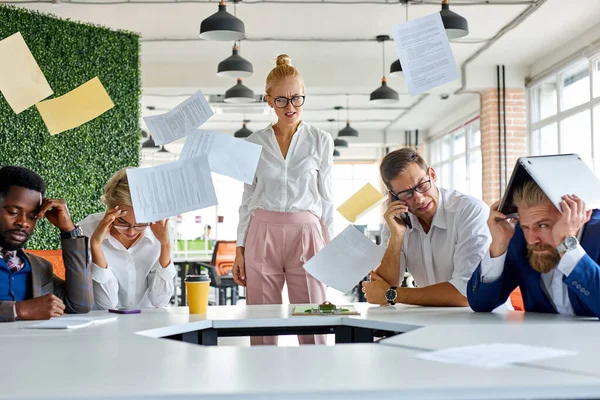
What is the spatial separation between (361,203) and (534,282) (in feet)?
2.43

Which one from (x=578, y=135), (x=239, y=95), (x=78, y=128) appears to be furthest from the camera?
(x=578, y=135)

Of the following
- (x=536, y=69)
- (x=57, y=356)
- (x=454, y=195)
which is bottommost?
(x=57, y=356)

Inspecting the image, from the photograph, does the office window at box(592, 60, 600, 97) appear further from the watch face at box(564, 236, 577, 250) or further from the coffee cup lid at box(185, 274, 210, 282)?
the coffee cup lid at box(185, 274, 210, 282)

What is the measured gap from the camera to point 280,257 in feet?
8.77

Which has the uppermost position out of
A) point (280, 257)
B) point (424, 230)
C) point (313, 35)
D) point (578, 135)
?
point (313, 35)

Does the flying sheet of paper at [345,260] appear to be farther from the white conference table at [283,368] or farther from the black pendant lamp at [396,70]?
the black pendant lamp at [396,70]

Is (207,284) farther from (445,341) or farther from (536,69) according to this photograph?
(536,69)

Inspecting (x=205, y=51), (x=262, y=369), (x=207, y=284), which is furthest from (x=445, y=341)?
(x=205, y=51)

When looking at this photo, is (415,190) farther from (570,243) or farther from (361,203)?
(570,243)

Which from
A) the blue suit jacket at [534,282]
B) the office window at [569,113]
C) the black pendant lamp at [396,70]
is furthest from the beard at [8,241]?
the office window at [569,113]

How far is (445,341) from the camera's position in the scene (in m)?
1.29

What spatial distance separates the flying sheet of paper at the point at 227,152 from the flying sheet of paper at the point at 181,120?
0.05 metres

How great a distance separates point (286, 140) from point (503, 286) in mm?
1151

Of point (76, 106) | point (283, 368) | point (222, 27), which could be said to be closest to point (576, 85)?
point (222, 27)
